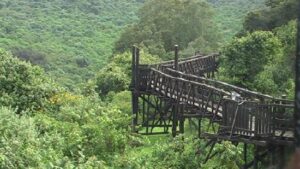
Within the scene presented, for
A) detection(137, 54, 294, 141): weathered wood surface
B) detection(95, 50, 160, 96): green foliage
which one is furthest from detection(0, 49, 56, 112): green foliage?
detection(95, 50, 160, 96): green foliage

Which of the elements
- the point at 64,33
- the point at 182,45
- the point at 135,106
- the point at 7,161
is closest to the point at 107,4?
the point at 64,33

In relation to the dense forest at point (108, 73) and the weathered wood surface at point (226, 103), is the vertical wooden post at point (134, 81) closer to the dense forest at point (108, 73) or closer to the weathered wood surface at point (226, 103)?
the weathered wood surface at point (226, 103)

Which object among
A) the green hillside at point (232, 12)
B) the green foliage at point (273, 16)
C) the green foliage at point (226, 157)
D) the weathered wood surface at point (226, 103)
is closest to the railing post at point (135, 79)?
the weathered wood surface at point (226, 103)

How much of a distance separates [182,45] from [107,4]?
35.2 meters

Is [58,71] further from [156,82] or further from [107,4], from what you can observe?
[156,82]

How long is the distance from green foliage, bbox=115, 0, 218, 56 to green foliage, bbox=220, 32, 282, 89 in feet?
72.8

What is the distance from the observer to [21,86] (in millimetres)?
20781

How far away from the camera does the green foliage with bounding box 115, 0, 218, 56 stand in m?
48.7

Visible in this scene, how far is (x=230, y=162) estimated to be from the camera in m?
14.6

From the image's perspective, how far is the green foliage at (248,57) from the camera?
25.4 metres

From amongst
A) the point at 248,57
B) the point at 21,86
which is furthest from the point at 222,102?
the point at 248,57

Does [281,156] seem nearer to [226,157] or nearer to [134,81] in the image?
[226,157]

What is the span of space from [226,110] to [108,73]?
1680 cm

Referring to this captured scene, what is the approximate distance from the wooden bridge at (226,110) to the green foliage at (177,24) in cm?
2509
